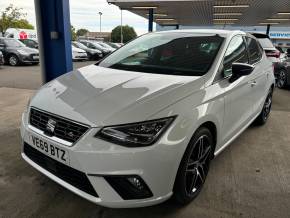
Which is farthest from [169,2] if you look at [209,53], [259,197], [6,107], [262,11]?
[259,197]

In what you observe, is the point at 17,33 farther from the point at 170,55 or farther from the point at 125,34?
the point at 125,34

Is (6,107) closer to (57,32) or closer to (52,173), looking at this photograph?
(57,32)

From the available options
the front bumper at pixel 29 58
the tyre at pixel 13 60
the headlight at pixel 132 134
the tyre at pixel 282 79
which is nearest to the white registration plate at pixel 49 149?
the headlight at pixel 132 134

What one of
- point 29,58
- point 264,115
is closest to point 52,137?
point 264,115

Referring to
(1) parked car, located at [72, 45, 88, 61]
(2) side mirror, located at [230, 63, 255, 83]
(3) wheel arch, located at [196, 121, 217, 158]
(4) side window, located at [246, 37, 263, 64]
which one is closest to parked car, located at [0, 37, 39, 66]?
(1) parked car, located at [72, 45, 88, 61]

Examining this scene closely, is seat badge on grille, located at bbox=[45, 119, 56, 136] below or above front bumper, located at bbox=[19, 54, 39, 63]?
above

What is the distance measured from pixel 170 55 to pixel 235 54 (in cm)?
78

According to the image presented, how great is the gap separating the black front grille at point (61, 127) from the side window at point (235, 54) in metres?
1.66

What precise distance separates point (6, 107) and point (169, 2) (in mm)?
10254

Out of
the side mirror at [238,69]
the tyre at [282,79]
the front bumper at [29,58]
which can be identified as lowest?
the front bumper at [29,58]

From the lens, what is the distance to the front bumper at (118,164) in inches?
84.2

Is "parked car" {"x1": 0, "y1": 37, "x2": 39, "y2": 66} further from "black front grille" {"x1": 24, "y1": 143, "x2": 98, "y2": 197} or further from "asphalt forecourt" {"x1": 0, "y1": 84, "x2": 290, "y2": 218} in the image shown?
"black front grille" {"x1": 24, "y1": 143, "x2": 98, "y2": 197}

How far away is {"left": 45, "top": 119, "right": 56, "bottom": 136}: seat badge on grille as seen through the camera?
2.43m

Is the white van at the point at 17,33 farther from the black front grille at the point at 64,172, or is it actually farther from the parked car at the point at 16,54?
the black front grille at the point at 64,172
